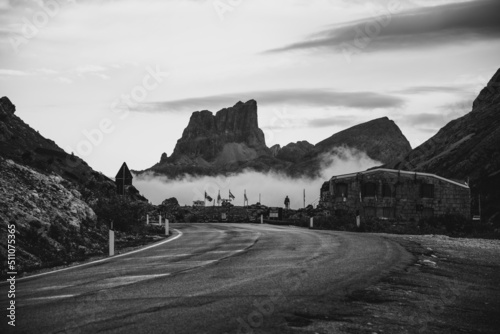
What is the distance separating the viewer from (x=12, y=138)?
3131 centimetres

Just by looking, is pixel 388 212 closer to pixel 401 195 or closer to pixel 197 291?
pixel 401 195

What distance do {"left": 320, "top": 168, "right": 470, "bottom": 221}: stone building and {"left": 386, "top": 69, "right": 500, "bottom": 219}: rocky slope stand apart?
1056cm

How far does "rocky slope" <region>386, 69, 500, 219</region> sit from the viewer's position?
80.4 meters

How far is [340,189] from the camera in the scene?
63.7 meters

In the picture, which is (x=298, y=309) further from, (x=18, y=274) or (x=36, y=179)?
(x=36, y=179)

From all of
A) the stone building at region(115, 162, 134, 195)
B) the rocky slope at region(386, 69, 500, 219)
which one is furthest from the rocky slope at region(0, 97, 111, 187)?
the rocky slope at region(386, 69, 500, 219)

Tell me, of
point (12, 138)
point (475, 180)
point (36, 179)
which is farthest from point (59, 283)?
point (475, 180)

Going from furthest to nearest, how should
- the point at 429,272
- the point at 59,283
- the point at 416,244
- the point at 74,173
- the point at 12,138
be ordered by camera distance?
the point at 74,173 < the point at 12,138 < the point at 416,244 < the point at 429,272 < the point at 59,283

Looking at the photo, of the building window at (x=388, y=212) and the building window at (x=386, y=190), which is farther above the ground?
the building window at (x=386, y=190)

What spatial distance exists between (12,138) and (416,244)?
23572 mm

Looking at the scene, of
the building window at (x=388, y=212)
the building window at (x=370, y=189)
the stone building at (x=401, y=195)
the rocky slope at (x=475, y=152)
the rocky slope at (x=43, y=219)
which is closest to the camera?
the rocky slope at (x=43, y=219)

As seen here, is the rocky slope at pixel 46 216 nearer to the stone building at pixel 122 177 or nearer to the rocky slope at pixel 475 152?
the stone building at pixel 122 177

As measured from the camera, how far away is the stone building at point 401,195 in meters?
59.7

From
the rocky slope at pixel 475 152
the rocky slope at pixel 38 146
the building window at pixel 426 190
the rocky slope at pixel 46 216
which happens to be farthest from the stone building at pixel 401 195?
the rocky slope at pixel 46 216
